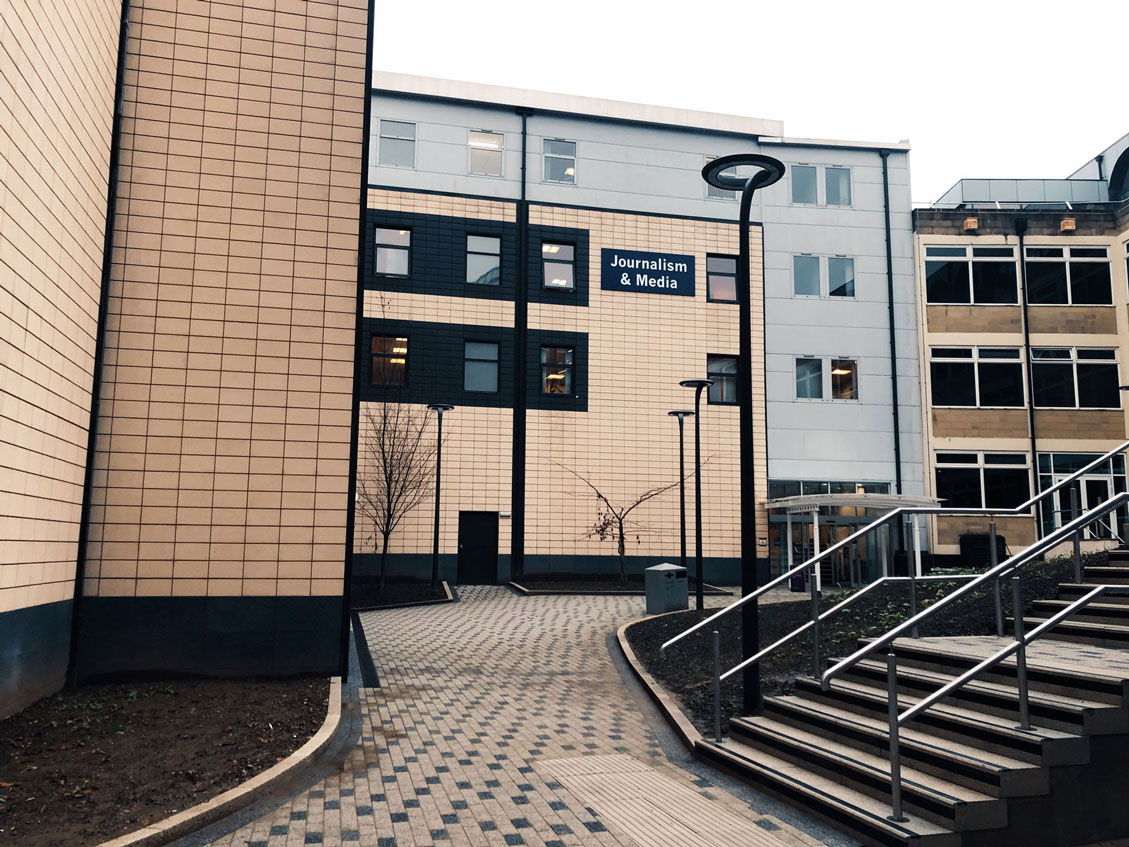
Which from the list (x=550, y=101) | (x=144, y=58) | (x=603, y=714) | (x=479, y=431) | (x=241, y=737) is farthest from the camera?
(x=550, y=101)

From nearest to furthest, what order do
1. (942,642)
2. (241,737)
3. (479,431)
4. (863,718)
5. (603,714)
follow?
1. (863,718)
2. (241,737)
3. (942,642)
4. (603,714)
5. (479,431)

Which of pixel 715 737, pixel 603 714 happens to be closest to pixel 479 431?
pixel 603 714

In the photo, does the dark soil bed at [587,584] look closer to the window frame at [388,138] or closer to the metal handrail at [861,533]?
the metal handrail at [861,533]

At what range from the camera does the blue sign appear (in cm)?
2508

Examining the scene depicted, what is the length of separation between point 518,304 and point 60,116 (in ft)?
55.6

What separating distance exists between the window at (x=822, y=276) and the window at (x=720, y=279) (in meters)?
2.25

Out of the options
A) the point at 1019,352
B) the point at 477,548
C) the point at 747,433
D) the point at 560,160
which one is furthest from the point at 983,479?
the point at 747,433

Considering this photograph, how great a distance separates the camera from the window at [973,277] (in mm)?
26844

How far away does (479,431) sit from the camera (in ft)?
77.9

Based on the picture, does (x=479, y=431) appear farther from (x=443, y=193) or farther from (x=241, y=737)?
(x=241, y=737)

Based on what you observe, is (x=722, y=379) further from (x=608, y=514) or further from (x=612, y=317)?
(x=608, y=514)

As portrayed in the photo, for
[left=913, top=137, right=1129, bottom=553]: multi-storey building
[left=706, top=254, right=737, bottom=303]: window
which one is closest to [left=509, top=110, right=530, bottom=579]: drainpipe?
[left=706, top=254, right=737, bottom=303]: window

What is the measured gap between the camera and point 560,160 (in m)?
25.5

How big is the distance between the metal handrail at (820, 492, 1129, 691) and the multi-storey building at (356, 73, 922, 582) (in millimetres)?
16798
